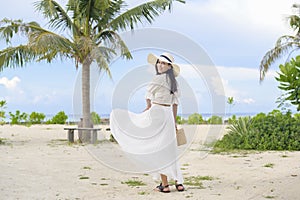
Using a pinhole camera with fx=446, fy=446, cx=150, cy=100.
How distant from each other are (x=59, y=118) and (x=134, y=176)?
62.5 ft

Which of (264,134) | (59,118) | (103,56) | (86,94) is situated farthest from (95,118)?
(59,118)

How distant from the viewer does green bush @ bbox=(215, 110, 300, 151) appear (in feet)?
40.5

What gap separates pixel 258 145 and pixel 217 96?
4872 mm

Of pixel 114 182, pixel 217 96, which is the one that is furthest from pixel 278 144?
pixel 114 182

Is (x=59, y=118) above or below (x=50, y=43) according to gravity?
below

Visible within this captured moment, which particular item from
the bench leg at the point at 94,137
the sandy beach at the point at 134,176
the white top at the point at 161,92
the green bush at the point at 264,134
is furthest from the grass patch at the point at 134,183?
the bench leg at the point at 94,137

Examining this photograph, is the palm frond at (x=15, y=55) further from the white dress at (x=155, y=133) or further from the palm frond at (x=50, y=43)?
the white dress at (x=155, y=133)

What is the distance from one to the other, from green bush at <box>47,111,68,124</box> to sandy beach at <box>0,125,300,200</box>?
14.3m

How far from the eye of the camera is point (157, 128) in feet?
20.2

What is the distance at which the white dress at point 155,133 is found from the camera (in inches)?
241

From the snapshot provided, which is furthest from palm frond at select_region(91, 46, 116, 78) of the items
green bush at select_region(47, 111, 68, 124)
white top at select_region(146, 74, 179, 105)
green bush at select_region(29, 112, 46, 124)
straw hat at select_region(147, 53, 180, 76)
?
green bush at select_region(29, 112, 46, 124)

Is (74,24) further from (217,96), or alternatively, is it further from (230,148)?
(217,96)

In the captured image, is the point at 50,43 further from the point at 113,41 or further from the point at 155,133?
the point at 155,133

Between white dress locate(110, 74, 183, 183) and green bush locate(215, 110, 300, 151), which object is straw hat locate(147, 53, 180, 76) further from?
green bush locate(215, 110, 300, 151)
